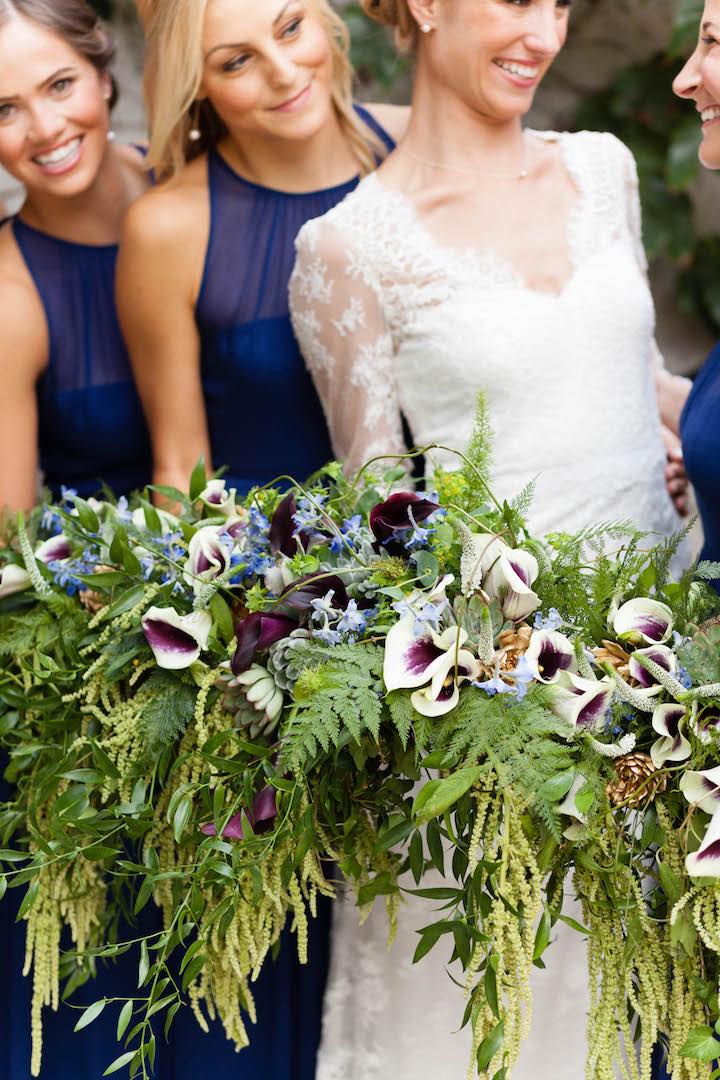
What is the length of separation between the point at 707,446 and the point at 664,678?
44 cm

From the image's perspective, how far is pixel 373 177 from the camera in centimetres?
178

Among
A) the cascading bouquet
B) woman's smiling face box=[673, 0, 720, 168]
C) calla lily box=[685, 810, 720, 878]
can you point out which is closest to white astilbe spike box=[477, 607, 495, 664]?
the cascading bouquet

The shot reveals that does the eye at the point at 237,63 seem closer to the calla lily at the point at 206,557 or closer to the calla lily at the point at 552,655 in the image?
the calla lily at the point at 206,557

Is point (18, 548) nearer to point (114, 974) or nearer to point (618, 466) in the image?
point (114, 974)

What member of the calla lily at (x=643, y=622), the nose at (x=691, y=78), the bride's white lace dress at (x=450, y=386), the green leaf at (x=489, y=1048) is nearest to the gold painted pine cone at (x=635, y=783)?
the calla lily at (x=643, y=622)

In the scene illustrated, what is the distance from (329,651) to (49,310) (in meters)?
1.07

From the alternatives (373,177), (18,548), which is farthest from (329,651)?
(373,177)

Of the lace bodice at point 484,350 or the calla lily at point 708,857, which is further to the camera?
the lace bodice at point 484,350

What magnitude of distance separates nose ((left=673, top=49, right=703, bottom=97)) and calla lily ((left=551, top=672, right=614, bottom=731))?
74 centimetres

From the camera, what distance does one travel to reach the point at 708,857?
3.39 ft

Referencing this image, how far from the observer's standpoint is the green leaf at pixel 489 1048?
42.1 inches

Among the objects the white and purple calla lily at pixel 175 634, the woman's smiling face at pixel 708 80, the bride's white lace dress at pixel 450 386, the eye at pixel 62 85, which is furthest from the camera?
the eye at pixel 62 85

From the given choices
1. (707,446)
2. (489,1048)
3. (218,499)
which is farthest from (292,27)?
(489,1048)

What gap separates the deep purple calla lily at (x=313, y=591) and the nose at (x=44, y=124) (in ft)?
3.16
